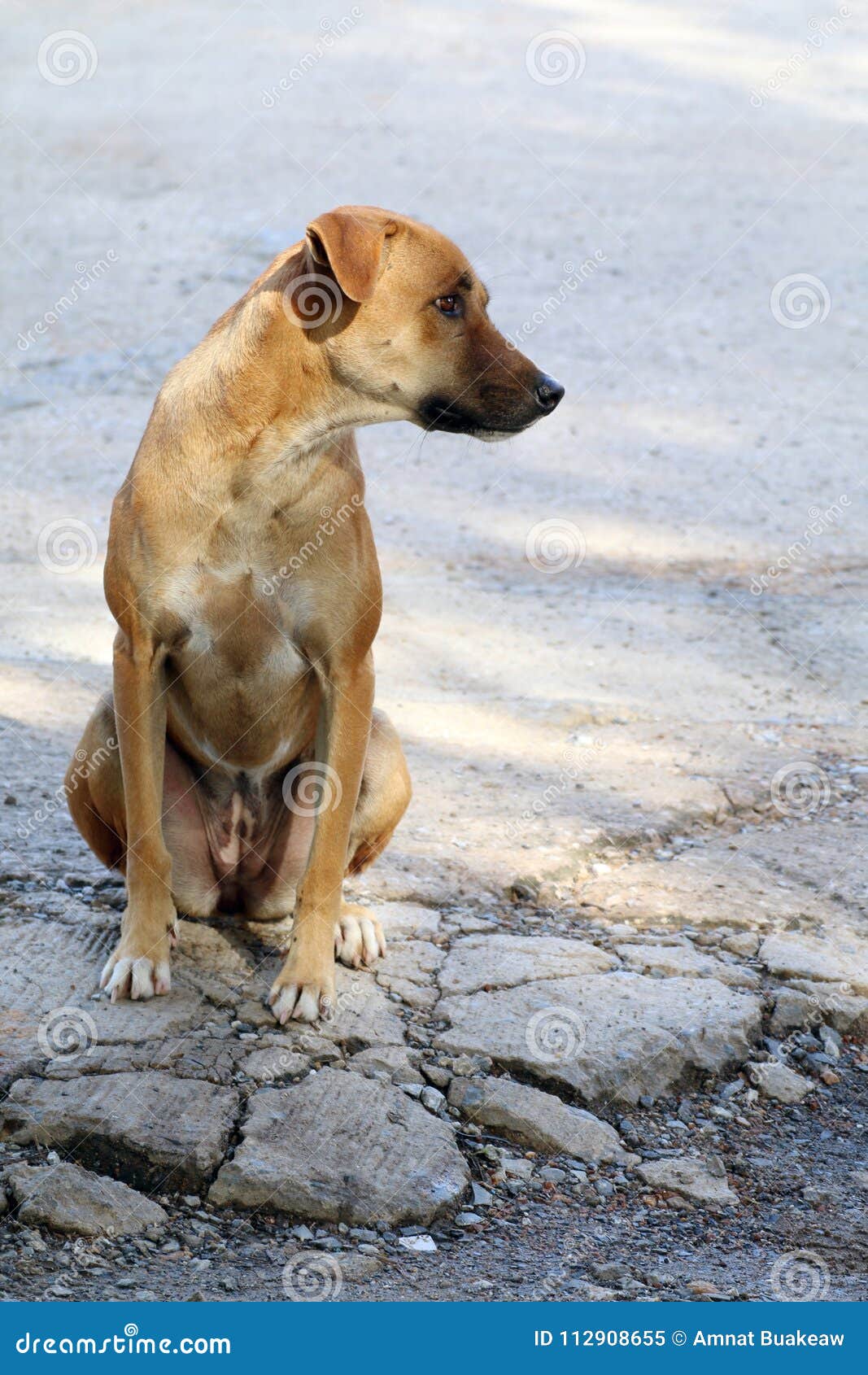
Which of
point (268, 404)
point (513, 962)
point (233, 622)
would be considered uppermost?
point (268, 404)

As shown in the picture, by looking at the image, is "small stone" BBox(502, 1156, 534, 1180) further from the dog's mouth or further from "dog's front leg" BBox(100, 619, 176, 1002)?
the dog's mouth

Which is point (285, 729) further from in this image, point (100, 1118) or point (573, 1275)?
point (573, 1275)

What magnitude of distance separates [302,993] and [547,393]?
5.33 feet

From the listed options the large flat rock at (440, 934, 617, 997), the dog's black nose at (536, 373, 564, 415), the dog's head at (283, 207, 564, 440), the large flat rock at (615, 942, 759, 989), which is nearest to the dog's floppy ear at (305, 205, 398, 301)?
the dog's head at (283, 207, 564, 440)

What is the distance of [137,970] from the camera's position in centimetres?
362

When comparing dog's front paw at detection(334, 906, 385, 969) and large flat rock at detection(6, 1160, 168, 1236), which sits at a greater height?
large flat rock at detection(6, 1160, 168, 1236)

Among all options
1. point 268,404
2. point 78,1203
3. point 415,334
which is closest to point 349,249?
point 415,334

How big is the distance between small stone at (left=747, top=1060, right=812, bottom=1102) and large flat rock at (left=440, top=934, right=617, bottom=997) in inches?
19.6

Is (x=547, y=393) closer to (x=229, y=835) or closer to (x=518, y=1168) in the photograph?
(x=229, y=835)

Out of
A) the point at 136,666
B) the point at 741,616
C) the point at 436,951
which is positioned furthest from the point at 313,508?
the point at 741,616

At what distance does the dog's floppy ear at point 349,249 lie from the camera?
327 centimetres

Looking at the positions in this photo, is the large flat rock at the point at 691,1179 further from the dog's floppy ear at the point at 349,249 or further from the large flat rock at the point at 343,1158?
the dog's floppy ear at the point at 349,249

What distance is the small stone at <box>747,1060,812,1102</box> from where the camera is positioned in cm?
364

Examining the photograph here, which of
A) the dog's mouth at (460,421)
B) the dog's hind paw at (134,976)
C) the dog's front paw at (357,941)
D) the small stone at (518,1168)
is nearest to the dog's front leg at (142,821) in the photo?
the dog's hind paw at (134,976)
